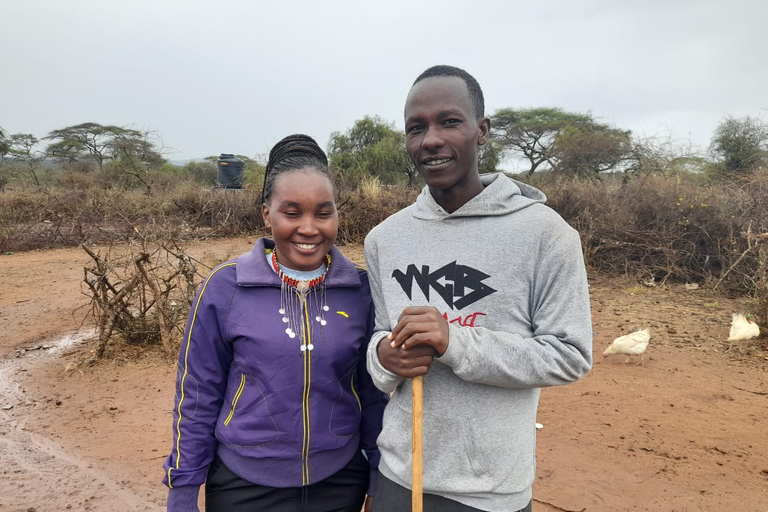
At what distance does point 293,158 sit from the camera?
5.18ft

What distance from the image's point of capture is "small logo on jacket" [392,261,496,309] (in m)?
1.28

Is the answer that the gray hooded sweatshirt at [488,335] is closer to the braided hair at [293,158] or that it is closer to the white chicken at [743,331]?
the braided hair at [293,158]

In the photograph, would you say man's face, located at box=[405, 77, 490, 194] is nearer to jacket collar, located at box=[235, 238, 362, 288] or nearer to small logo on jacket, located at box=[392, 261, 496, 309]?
small logo on jacket, located at box=[392, 261, 496, 309]

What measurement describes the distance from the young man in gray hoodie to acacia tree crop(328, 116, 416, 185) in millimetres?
17332

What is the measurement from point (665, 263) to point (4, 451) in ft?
29.3

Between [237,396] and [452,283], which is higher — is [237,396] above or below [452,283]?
below

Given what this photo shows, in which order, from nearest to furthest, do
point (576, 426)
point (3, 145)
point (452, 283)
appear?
1. point (452, 283)
2. point (576, 426)
3. point (3, 145)

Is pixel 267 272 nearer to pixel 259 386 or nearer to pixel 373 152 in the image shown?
pixel 259 386

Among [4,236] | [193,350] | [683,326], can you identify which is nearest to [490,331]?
[193,350]

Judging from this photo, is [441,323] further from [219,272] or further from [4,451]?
[4,451]

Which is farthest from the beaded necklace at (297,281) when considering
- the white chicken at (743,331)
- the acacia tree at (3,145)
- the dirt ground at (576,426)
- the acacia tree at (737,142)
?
the acacia tree at (3,145)

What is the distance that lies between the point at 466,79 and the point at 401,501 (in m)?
1.13

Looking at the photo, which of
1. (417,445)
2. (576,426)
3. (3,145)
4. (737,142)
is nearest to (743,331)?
(576,426)

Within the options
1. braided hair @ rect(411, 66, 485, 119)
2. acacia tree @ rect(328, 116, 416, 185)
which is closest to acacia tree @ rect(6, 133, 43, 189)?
acacia tree @ rect(328, 116, 416, 185)
